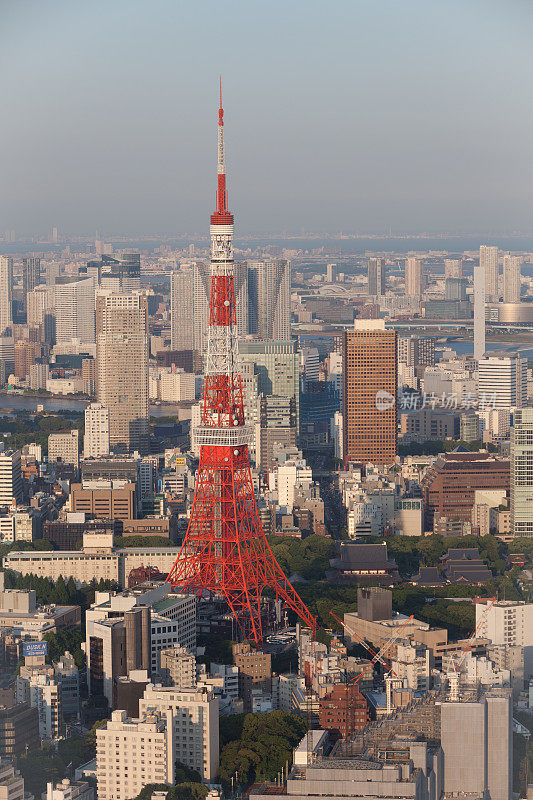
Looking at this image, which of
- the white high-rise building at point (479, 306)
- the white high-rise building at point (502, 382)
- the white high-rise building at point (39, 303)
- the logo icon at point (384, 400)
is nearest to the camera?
the logo icon at point (384, 400)


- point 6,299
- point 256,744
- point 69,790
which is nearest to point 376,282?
point 6,299

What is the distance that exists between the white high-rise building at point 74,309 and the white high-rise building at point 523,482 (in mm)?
19464

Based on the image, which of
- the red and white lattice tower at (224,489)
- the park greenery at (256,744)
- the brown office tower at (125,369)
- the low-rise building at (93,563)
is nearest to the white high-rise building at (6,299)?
the brown office tower at (125,369)

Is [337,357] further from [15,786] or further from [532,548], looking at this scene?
[15,786]

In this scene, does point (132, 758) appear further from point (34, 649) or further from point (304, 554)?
point (304, 554)

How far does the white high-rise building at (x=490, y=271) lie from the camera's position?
107 ft

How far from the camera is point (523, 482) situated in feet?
53.3

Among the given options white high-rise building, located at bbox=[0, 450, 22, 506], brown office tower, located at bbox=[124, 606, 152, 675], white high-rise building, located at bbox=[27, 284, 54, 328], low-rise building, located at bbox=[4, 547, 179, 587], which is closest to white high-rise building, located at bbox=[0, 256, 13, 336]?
white high-rise building, located at bbox=[27, 284, 54, 328]

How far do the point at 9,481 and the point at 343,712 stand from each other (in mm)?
8950

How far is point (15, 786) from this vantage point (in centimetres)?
882

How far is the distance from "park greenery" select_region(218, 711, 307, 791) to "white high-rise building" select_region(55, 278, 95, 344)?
25365 millimetres

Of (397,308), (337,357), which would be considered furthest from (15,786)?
(397,308)

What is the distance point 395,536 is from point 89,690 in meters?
5.95

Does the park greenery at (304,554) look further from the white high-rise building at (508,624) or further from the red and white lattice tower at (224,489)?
the white high-rise building at (508,624)
